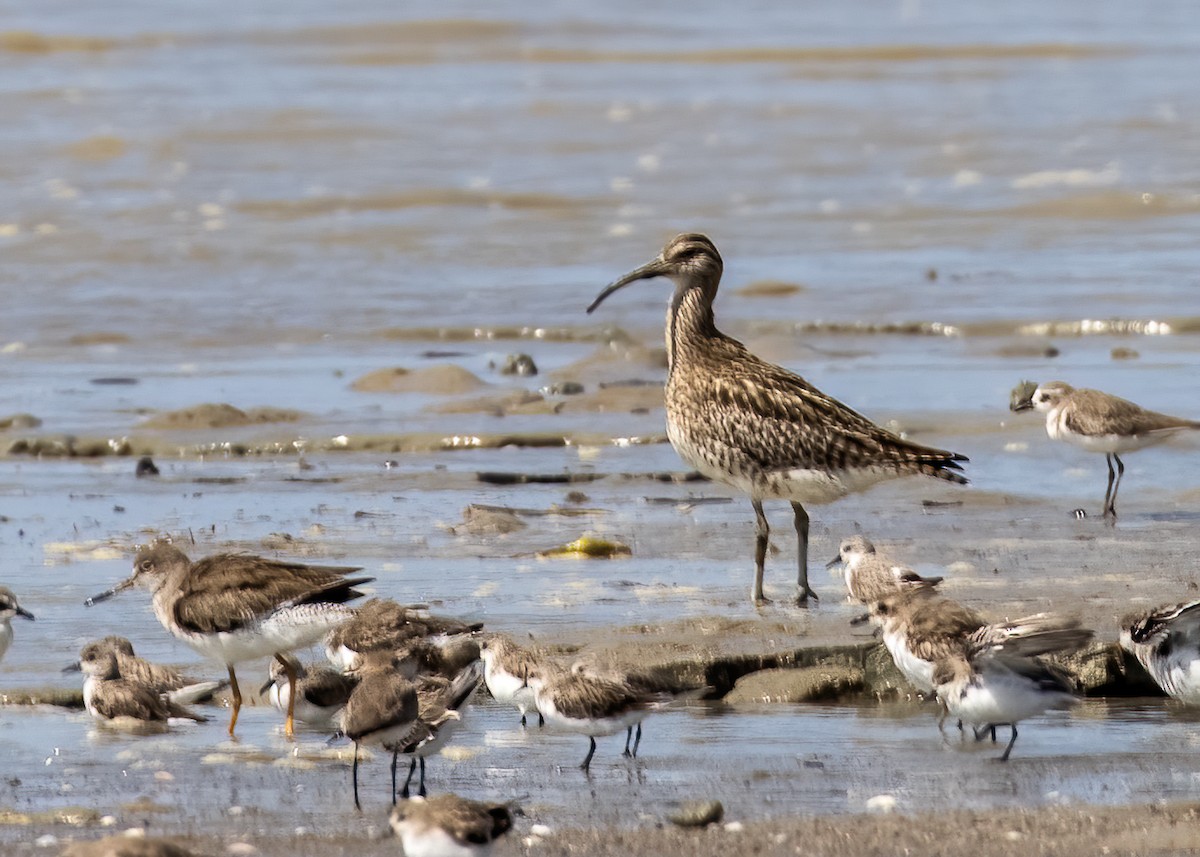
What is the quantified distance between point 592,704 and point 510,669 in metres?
0.56

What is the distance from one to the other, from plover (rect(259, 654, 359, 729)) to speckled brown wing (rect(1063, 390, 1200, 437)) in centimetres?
460

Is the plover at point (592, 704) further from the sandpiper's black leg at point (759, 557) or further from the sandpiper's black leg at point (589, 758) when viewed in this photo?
the sandpiper's black leg at point (759, 557)

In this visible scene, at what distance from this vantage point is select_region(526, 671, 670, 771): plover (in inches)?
263

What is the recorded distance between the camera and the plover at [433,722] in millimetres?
6414

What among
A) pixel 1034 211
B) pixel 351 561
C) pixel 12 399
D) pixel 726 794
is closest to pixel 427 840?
pixel 726 794

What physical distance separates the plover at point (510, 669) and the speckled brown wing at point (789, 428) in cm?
223

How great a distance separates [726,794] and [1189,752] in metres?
1.51

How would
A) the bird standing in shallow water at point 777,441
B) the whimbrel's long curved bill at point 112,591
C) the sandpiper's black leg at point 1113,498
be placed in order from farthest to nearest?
the sandpiper's black leg at point 1113,498, the bird standing in shallow water at point 777,441, the whimbrel's long curved bill at point 112,591

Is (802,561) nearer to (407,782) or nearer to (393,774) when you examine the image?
(407,782)

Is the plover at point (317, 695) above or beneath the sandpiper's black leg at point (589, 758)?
above

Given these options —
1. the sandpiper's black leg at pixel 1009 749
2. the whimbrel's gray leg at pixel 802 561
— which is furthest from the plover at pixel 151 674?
the sandpiper's black leg at pixel 1009 749

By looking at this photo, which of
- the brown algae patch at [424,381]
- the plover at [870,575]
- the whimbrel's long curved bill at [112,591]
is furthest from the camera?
the brown algae patch at [424,381]

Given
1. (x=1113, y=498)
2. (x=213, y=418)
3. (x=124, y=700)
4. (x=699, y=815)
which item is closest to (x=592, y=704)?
(x=699, y=815)

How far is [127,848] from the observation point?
16.8 ft
